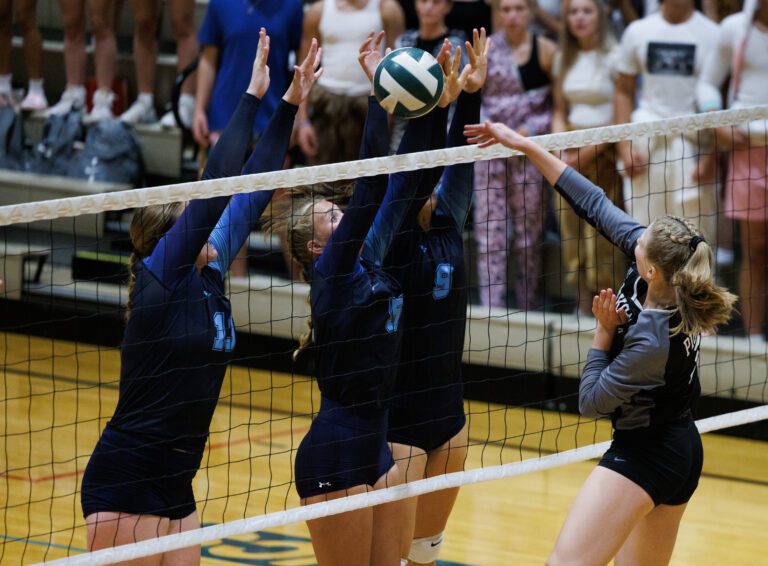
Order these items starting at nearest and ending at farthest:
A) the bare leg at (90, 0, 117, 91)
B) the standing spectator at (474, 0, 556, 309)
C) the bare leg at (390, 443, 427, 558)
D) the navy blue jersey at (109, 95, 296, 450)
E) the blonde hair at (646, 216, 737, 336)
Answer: the blonde hair at (646, 216, 737, 336), the navy blue jersey at (109, 95, 296, 450), the bare leg at (390, 443, 427, 558), the standing spectator at (474, 0, 556, 309), the bare leg at (90, 0, 117, 91)

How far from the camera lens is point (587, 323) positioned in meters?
9.37

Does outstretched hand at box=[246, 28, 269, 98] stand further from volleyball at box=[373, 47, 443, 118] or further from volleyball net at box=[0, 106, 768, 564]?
volleyball net at box=[0, 106, 768, 564]

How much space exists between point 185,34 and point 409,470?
21.7 ft

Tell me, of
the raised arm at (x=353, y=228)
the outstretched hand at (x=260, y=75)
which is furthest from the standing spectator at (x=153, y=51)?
the raised arm at (x=353, y=228)

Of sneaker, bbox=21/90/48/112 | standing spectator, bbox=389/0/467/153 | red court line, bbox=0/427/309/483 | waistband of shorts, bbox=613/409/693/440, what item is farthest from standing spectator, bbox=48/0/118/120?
waistband of shorts, bbox=613/409/693/440

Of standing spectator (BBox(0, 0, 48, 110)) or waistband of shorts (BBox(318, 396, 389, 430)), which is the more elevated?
standing spectator (BBox(0, 0, 48, 110))

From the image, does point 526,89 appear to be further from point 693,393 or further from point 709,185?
point 693,393

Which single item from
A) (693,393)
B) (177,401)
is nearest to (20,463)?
(177,401)

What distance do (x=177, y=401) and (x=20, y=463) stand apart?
3.93m

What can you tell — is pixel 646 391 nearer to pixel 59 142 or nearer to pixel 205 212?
pixel 205 212

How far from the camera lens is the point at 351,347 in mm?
4961

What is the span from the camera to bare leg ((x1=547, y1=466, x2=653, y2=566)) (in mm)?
4688

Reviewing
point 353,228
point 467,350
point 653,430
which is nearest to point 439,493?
point 653,430

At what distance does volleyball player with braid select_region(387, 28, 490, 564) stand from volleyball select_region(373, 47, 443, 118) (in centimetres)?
42
